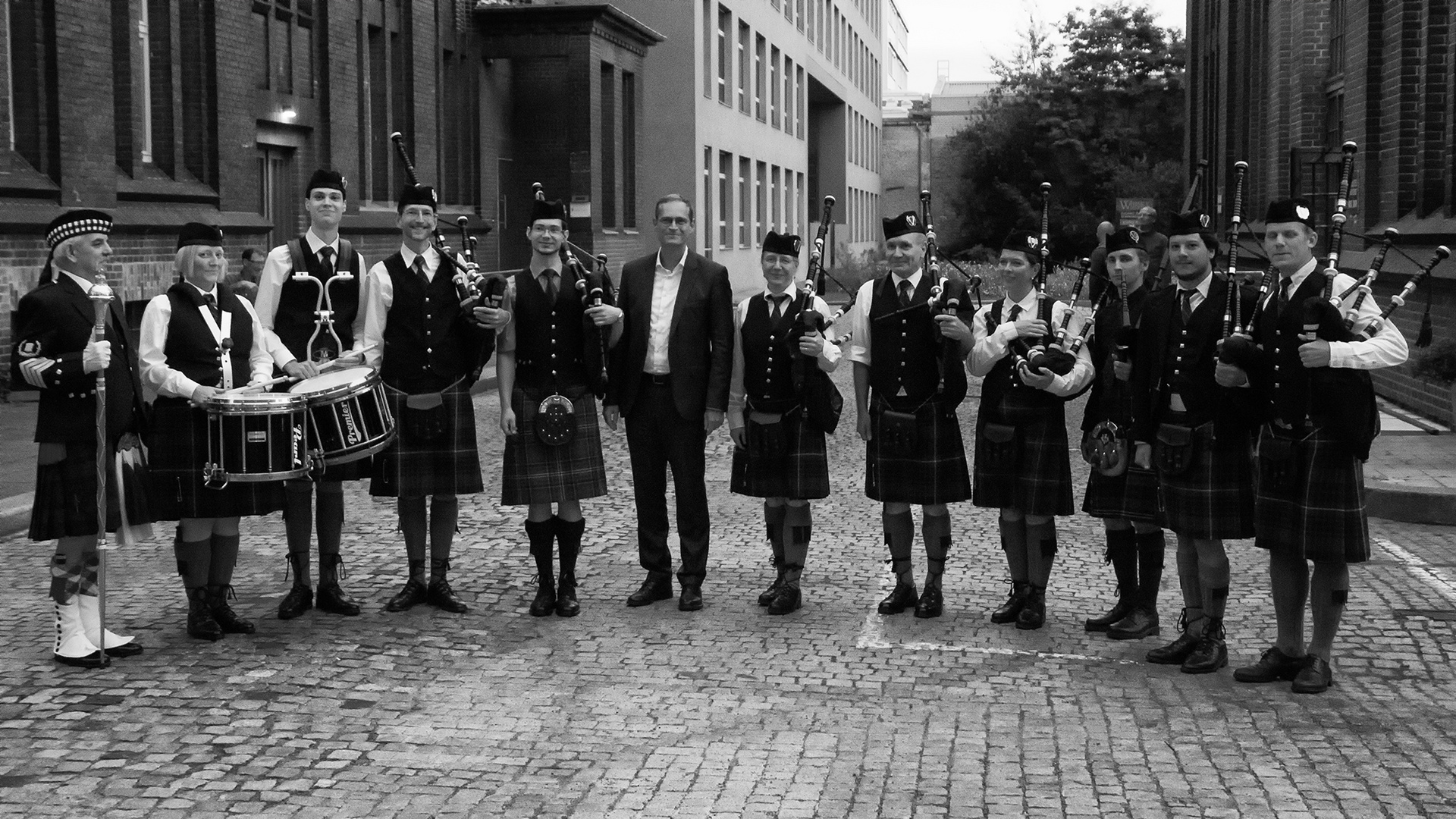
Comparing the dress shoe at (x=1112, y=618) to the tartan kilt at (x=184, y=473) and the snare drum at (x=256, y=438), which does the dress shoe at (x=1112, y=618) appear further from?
the tartan kilt at (x=184, y=473)

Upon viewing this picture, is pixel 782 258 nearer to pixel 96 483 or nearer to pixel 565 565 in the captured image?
pixel 565 565

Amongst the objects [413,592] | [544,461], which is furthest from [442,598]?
[544,461]

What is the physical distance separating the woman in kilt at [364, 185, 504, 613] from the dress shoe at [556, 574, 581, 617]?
1.50ft

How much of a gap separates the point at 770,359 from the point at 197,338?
261 cm

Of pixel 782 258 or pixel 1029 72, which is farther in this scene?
pixel 1029 72

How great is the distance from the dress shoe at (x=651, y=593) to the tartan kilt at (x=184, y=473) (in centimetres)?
186

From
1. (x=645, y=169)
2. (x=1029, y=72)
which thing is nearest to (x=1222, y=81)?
(x=645, y=169)

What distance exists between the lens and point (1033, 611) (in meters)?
7.39

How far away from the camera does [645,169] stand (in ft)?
113

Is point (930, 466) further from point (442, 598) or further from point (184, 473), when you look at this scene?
point (184, 473)

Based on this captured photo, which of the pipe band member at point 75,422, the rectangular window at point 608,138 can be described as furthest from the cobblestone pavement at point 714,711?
the rectangular window at point 608,138

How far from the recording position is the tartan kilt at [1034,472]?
288 inches

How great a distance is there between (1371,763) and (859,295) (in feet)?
10.9

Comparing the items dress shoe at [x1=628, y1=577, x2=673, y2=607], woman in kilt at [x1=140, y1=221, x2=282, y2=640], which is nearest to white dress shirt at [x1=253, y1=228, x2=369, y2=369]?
woman in kilt at [x1=140, y1=221, x2=282, y2=640]
